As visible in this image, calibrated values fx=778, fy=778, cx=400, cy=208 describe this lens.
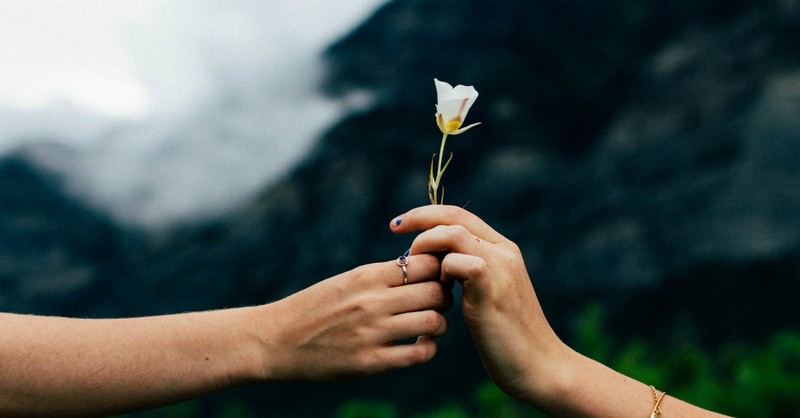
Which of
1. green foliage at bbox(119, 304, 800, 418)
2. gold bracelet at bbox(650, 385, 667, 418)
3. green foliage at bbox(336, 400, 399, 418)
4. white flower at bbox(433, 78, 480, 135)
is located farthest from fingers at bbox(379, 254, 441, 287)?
green foliage at bbox(336, 400, 399, 418)

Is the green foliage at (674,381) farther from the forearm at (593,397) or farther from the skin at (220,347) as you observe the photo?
the skin at (220,347)

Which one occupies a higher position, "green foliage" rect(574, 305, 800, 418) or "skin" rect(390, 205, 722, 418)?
"green foliage" rect(574, 305, 800, 418)

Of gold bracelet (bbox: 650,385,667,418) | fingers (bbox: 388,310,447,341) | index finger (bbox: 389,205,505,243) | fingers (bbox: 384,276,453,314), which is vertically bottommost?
gold bracelet (bbox: 650,385,667,418)

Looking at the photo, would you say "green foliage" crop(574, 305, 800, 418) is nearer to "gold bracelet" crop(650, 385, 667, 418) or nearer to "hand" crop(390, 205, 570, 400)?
"gold bracelet" crop(650, 385, 667, 418)

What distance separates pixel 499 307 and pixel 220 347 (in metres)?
0.52

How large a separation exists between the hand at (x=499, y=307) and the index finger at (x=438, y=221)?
0.01 metres

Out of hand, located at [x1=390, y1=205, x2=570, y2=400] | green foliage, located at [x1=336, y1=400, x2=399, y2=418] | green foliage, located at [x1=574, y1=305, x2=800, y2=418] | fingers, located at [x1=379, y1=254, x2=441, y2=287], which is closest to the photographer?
hand, located at [x1=390, y1=205, x2=570, y2=400]

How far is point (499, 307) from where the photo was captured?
4.53 ft

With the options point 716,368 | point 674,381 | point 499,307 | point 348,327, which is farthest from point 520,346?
point 716,368

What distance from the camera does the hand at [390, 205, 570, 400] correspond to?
1.37 meters

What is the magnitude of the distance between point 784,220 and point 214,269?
97.8 inches

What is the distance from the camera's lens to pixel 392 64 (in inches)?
140

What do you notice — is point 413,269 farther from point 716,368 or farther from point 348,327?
point 716,368

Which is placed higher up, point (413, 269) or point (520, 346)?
point (413, 269)
